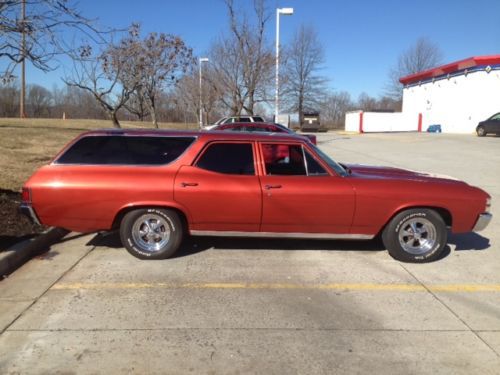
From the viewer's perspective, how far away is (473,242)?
644cm

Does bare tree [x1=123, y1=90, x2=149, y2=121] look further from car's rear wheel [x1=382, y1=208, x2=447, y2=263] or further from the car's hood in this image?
car's rear wheel [x1=382, y1=208, x2=447, y2=263]

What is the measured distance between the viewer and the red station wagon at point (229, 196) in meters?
5.21

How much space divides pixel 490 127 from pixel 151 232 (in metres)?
31.8

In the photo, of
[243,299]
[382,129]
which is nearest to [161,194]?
[243,299]

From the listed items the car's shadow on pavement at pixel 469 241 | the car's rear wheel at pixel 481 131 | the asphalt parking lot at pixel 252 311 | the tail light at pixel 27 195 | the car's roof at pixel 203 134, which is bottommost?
the asphalt parking lot at pixel 252 311

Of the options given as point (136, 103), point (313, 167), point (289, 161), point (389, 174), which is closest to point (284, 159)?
point (289, 161)

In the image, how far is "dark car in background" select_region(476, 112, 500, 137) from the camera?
3108cm

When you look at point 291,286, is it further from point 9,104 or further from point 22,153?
point 9,104

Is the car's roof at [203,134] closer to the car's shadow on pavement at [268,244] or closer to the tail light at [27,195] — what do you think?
the tail light at [27,195]

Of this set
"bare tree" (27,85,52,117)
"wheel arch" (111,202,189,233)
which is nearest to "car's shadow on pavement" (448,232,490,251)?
"wheel arch" (111,202,189,233)

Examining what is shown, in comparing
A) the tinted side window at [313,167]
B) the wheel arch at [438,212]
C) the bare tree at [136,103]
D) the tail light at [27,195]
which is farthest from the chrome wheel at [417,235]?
the bare tree at [136,103]

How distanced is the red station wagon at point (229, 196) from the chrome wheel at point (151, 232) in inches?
0.5

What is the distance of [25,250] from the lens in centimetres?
534

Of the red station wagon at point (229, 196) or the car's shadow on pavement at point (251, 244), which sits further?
the car's shadow on pavement at point (251, 244)
